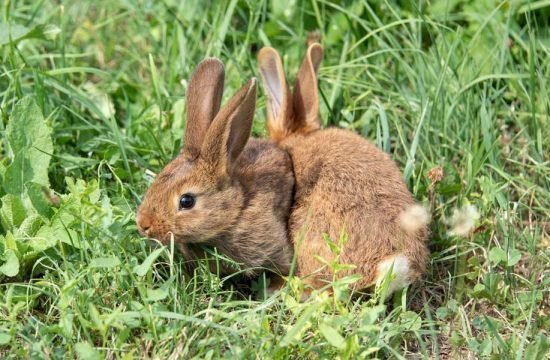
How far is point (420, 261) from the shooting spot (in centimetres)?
425

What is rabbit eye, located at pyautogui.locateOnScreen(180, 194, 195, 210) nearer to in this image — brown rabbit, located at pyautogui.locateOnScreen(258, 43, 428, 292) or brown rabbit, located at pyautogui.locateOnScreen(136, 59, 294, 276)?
brown rabbit, located at pyautogui.locateOnScreen(136, 59, 294, 276)

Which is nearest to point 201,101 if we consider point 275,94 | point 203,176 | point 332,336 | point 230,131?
point 230,131

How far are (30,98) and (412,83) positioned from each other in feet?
7.01

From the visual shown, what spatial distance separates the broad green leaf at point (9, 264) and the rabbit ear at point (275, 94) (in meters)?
1.57

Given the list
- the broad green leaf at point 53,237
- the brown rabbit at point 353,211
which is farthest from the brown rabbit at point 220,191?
the broad green leaf at point 53,237

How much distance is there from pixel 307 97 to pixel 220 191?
94cm

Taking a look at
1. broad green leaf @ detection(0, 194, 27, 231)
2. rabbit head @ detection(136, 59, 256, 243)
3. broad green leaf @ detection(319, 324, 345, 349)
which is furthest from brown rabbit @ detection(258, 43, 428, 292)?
broad green leaf @ detection(0, 194, 27, 231)

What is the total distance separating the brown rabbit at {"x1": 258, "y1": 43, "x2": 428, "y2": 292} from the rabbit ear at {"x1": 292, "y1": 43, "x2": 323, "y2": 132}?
0.70 feet

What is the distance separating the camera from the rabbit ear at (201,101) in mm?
4355

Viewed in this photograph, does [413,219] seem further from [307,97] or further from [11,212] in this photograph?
[11,212]

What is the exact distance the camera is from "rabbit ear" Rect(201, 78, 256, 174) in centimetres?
416

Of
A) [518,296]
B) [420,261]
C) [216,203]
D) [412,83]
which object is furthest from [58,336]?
[412,83]

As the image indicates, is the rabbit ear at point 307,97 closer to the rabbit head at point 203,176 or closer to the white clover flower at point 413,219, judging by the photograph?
the rabbit head at point 203,176

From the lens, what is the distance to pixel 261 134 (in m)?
5.22
